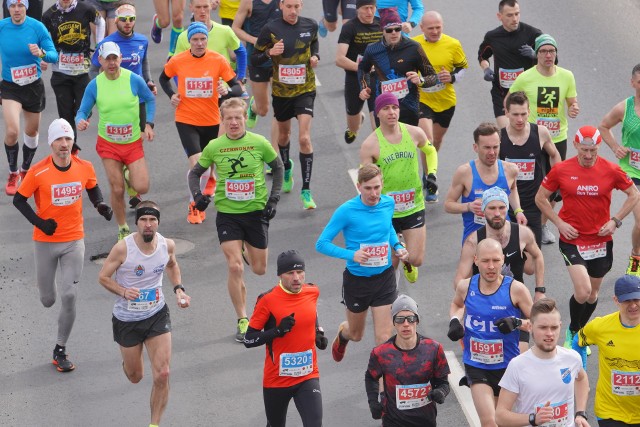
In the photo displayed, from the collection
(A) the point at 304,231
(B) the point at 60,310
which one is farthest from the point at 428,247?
(B) the point at 60,310

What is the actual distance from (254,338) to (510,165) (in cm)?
330

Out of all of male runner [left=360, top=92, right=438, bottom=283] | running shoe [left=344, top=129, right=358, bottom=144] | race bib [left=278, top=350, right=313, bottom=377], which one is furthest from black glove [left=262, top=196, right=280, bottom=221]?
running shoe [left=344, top=129, right=358, bottom=144]

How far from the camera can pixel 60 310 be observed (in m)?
14.9

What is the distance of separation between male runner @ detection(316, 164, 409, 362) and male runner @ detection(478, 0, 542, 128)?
423cm

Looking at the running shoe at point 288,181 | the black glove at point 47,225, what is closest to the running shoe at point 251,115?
the running shoe at point 288,181

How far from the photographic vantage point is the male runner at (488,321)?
39.8 ft

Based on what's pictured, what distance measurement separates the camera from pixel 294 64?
1734 cm

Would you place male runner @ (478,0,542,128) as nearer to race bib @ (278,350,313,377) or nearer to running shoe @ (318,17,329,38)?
running shoe @ (318,17,329,38)

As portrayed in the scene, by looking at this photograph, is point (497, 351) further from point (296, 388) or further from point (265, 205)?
point (265, 205)

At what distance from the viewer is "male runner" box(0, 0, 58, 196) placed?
693 inches

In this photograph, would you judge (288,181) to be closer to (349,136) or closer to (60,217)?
(349,136)

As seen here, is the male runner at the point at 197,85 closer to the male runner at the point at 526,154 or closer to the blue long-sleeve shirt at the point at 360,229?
the male runner at the point at 526,154

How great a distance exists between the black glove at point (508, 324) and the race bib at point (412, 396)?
0.76 metres

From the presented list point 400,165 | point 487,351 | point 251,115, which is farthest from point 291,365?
point 251,115
